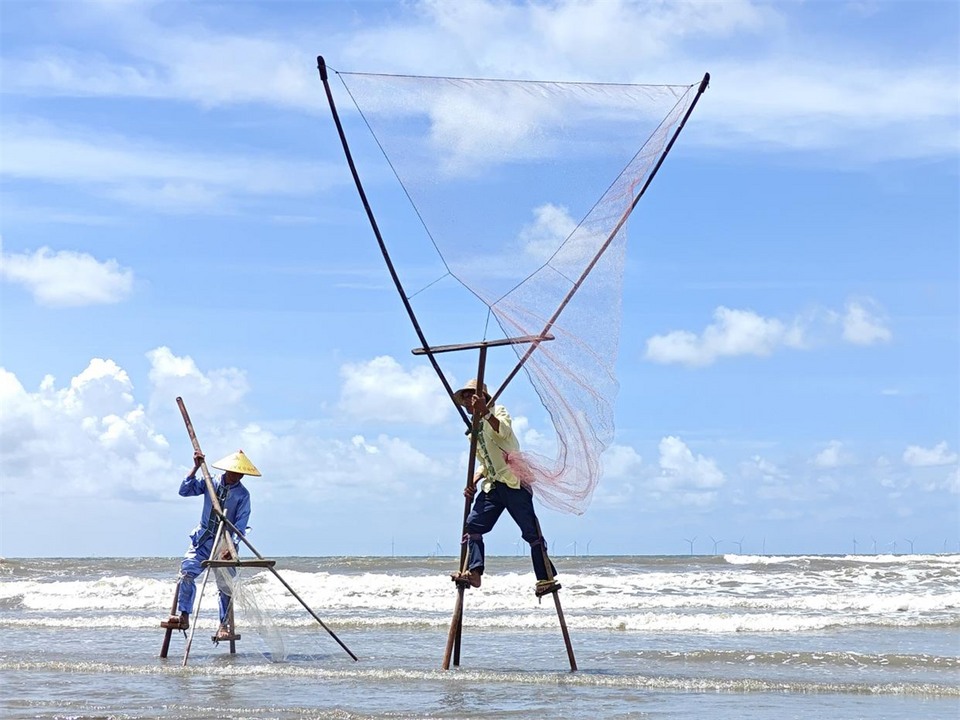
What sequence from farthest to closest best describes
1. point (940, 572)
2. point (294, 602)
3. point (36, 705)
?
point (940, 572)
point (294, 602)
point (36, 705)

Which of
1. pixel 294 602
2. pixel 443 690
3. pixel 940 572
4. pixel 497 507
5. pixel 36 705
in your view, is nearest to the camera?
pixel 36 705

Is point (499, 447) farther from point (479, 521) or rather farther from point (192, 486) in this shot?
point (192, 486)

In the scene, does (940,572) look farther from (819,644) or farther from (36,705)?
(36,705)

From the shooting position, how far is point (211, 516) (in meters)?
10.1

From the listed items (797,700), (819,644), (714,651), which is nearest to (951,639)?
(819,644)

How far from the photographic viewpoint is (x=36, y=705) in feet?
25.1

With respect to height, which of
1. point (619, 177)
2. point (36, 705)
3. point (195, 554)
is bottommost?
point (36, 705)

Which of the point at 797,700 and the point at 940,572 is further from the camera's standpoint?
the point at 940,572

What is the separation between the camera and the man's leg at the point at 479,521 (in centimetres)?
885

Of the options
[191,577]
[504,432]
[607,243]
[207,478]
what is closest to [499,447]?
[504,432]

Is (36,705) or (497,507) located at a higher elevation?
(497,507)

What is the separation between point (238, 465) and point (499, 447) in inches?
104

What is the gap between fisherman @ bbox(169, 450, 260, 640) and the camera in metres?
9.96

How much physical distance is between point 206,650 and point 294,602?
20.4ft
